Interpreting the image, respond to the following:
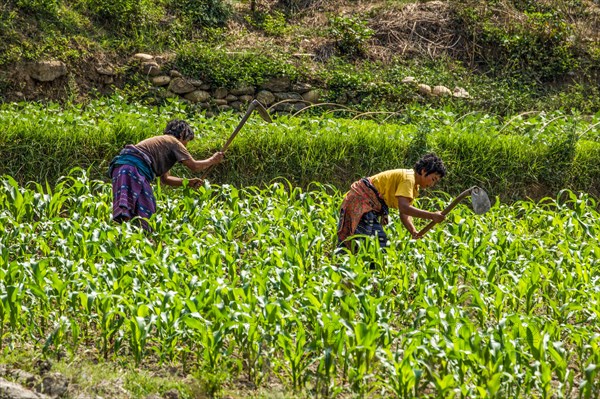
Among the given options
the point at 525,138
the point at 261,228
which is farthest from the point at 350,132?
the point at 261,228

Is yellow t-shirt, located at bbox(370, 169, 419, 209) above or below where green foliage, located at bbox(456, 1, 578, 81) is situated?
above

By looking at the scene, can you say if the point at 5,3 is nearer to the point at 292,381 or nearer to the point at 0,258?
the point at 0,258

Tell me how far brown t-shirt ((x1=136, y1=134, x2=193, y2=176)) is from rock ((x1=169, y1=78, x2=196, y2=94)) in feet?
14.8

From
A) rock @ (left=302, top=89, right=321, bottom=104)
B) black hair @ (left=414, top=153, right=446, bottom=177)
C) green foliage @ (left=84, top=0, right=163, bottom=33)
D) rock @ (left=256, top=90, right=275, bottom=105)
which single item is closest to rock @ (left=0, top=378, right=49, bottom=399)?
black hair @ (left=414, top=153, right=446, bottom=177)

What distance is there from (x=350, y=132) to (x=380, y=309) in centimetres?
442

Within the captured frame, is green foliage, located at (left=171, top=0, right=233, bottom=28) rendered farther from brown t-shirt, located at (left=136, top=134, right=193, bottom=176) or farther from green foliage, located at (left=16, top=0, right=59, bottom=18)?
brown t-shirt, located at (left=136, top=134, right=193, bottom=176)

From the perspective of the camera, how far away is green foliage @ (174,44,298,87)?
482 inches

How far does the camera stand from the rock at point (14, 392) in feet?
15.3

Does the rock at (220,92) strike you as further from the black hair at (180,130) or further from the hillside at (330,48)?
the black hair at (180,130)

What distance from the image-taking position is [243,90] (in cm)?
1226

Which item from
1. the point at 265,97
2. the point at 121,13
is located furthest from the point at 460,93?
the point at 121,13

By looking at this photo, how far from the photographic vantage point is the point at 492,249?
296 inches

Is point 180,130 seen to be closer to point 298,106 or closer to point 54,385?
point 54,385

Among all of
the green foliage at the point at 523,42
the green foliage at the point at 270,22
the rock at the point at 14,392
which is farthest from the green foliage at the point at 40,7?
the rock at the point at 14,392
